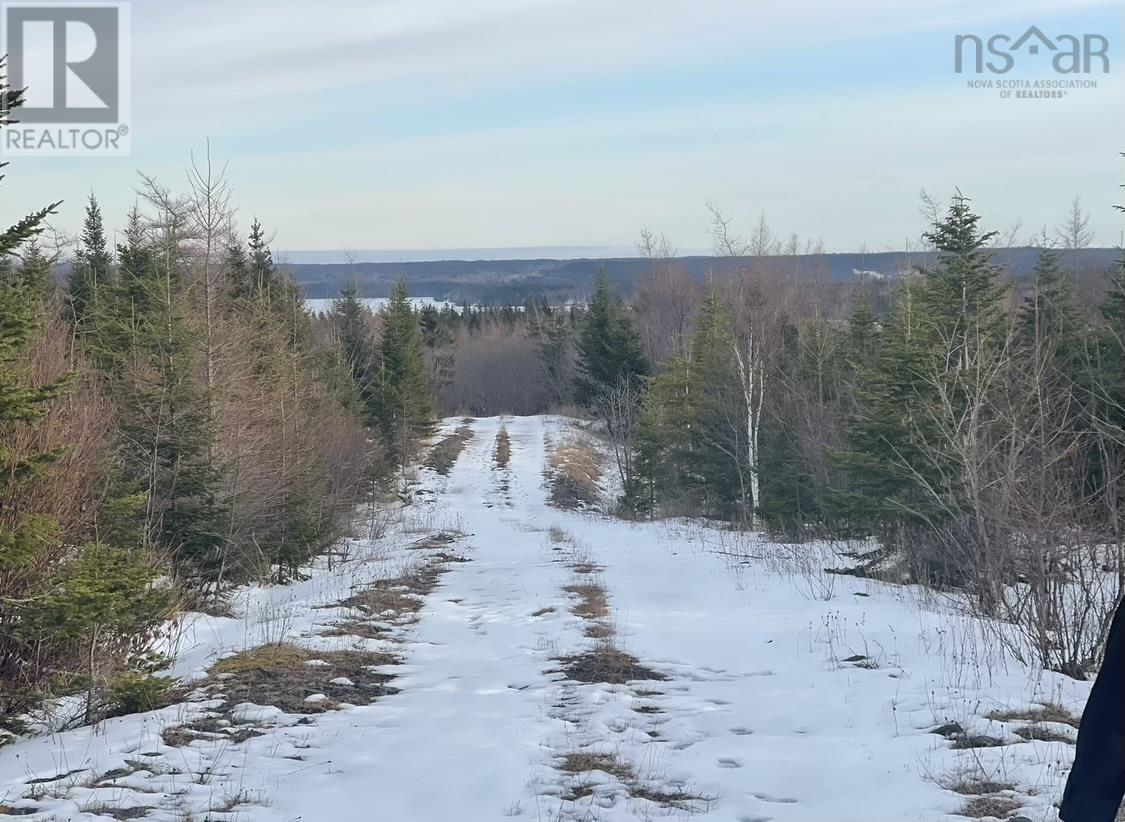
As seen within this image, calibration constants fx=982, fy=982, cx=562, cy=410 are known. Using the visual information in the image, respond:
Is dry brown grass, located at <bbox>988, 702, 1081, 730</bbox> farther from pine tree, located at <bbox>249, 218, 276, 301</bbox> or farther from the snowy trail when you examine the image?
pine tree, located at <bbox>249, 218, 276, 301</bbox>

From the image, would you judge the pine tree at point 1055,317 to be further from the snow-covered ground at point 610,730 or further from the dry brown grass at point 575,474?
the dry brown grass at point 575,474

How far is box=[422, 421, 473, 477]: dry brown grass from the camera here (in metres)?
49.7

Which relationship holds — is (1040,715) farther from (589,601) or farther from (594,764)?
(589,601)

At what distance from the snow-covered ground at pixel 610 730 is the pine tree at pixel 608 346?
4362 centimetres

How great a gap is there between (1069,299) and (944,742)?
87.7ft

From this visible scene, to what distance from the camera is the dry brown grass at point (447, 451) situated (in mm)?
49688

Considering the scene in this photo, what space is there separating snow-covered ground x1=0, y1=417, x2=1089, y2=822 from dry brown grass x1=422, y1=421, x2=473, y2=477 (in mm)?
35553

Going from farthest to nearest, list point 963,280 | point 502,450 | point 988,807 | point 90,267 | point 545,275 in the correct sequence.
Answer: point 545,275
point 502,450
point 90,267
point 963,280
point 988,807

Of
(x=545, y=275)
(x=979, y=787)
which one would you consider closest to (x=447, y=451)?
(x=979, y=787)

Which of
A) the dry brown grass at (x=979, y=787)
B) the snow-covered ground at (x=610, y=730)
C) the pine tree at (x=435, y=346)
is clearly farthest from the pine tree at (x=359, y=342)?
the dry brown grass at (x=979, y=787)

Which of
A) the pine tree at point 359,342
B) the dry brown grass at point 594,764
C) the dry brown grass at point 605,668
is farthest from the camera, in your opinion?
the pine tree at point 359,342

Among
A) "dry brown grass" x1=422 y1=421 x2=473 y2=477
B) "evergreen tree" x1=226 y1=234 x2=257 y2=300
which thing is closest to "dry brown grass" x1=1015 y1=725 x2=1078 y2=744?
"evergreen tree" x1=226 y1=234 x2=257 y2=300

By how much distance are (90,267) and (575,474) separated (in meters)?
23.8

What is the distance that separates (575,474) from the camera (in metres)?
46.9
